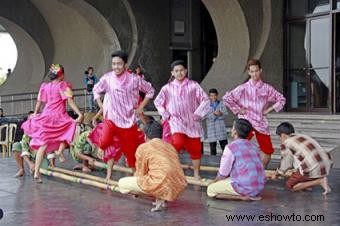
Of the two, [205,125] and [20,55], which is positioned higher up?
[20,55]

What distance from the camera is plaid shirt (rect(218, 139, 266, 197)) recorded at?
7289 millimetres

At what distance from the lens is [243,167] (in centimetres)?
727

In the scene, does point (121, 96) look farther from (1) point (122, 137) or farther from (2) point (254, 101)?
(2) point (254, 101)

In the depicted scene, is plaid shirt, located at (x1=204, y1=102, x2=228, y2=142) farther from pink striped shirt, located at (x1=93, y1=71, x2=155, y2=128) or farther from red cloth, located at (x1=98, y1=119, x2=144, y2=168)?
pink striped shirt, located at (x1=93, y1=71, x2=155, y2=128)

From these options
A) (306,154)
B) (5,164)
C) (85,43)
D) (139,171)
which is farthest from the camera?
(85,43)

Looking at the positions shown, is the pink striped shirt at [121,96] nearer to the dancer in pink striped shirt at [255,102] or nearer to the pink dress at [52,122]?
the pink dress at [52,122]

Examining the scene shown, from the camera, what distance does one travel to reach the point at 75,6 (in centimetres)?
2152

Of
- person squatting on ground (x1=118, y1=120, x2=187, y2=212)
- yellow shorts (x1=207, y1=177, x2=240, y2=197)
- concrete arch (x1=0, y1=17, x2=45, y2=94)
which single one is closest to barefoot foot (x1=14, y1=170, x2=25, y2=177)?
person squatting on ground (x1=118, y1=120, x2=187, y2=212)

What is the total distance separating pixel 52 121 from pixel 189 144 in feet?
6.83

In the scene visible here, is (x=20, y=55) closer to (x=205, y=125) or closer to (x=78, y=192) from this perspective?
(x=205, y=125)

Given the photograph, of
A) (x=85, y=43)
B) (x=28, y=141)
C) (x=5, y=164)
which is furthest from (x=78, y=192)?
(x=85, y=43)

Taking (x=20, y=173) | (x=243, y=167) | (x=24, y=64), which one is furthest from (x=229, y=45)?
(x=24, y=64)

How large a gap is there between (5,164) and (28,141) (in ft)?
7.48

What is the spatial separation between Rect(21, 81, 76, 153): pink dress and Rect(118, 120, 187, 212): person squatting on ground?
2.76m
